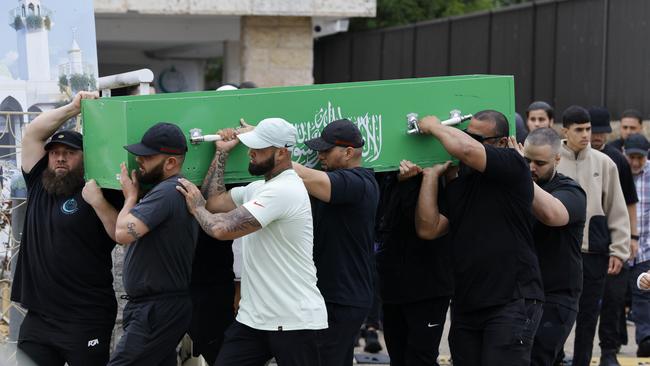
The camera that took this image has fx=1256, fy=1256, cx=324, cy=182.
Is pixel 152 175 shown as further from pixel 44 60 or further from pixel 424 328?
pixel 424 328

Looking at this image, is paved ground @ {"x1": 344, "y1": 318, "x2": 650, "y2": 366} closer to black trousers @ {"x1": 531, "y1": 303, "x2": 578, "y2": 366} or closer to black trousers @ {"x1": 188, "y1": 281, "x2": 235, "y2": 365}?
black trousers @ {"x1": 531, "y1": 303, "x2": 578, "y2": 366}

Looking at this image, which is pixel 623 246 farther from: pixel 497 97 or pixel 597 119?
pixel 497 97

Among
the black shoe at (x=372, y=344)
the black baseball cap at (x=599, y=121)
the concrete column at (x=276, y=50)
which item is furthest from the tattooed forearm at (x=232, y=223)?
the concrete column at (x=276, y=50)

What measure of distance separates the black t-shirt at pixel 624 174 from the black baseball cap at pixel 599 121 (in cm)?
15

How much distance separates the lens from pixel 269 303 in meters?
6.67

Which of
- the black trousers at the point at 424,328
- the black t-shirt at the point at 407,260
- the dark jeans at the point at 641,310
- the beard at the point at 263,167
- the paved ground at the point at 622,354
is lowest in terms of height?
the paved ground at the point at 622,354

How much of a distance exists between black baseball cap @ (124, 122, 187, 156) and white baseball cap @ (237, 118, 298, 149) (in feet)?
1.17

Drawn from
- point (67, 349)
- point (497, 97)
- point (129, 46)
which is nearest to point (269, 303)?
point (67, 349)

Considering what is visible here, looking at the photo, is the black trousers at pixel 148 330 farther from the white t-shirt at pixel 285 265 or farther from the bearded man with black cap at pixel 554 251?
the bearded man with black cap at pixel 554 251

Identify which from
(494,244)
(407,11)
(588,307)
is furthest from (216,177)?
(407,11)

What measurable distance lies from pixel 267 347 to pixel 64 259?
4.12 feet

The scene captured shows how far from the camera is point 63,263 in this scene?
705 cm

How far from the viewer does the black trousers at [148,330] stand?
6781 millimetres

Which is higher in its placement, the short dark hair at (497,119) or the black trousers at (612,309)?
the short dark hair at (497,119)
